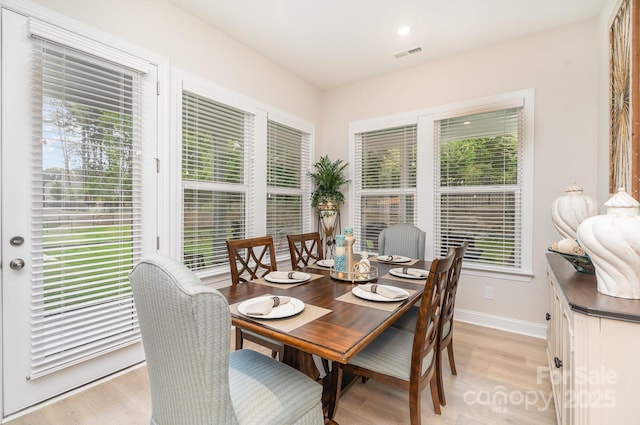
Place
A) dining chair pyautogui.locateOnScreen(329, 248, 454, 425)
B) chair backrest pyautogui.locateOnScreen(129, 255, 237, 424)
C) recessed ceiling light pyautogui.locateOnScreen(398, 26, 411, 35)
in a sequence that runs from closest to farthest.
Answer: chair backrest pyautogui.locateOnScreen(129, 255, 237, 424)
dining chair pyautogui.locateOnScreen(329, 248, 454, 425)
recessed ceiling light pyautogui.locateOnScreen(398, 26, 411, 35)

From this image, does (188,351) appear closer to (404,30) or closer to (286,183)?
(286,183)

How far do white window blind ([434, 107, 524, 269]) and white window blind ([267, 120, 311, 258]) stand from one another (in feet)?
5.76

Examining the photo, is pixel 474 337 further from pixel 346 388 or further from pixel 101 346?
pixel 101 346

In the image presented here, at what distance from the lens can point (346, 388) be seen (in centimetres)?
206

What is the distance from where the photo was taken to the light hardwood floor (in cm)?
179

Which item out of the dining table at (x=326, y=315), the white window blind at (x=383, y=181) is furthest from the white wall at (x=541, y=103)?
the dining table at (x=326, y=315)

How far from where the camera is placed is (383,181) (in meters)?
3.99

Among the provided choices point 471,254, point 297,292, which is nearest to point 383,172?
point 471,254

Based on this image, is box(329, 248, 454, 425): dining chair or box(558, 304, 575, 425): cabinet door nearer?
box(558, 304, 575, 425): cabinet door

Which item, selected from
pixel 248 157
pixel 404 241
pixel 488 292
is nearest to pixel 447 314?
pixel 404 241

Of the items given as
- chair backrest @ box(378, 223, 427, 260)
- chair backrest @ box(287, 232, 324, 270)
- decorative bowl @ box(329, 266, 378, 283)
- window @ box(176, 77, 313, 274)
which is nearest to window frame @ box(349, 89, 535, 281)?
chair backrest @ box(378, 223, 427, 260)

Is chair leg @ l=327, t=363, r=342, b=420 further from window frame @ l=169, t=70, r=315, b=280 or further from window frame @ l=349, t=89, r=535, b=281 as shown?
window frame @ l=349, t=89, r=535, b=281

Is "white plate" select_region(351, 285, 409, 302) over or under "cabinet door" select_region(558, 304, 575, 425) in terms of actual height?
over

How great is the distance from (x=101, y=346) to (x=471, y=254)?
3.59 metres
